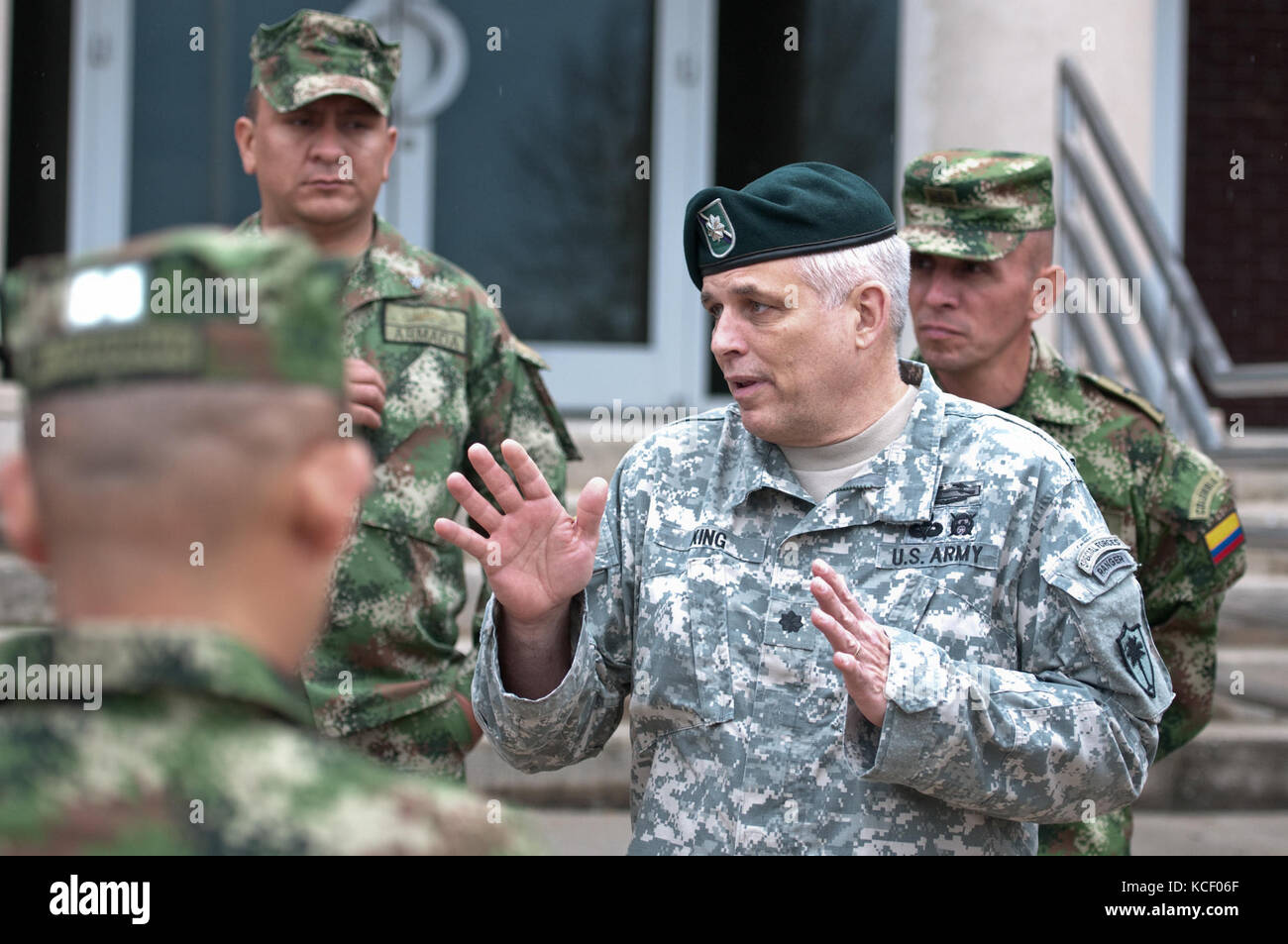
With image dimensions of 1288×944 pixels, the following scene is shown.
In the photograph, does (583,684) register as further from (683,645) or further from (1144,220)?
(1144,220)

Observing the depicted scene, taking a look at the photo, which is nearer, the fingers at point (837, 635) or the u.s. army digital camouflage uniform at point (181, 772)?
the u.s. army digital camouflage uniform at point (181, 772)

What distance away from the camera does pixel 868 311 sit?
8.11 feet

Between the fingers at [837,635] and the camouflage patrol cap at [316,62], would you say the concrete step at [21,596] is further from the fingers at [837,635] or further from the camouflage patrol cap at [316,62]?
the fingers at [837,635]

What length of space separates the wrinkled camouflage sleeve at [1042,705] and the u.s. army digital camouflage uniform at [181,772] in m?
1.07

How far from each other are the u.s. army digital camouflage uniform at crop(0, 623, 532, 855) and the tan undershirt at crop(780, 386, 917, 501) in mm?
1362

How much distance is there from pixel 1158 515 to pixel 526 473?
1566mm

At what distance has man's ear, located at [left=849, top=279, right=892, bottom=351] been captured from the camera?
246 cm

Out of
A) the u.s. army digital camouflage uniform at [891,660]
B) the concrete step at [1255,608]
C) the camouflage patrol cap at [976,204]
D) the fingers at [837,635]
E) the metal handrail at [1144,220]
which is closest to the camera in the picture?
the fingers at [837,635]

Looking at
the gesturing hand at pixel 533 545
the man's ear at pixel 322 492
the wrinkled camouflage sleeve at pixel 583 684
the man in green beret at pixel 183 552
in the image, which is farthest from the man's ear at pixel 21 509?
the wrinkled camouflage sleeve at pixel 583 684

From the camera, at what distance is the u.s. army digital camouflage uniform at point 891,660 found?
2.16m

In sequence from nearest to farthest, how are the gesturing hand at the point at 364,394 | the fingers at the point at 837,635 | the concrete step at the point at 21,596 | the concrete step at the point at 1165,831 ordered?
the fingers at the point at 837,635 < the gesturing hand at the point at 364,394 < the concrete step at the point at 1165,831 < the concrete step at the point at 21,596

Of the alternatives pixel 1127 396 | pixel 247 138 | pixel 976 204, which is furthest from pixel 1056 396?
pixel 247 138

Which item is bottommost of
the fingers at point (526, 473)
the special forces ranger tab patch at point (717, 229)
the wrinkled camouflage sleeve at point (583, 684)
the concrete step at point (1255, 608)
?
the concrete step at point (1255, 608)
